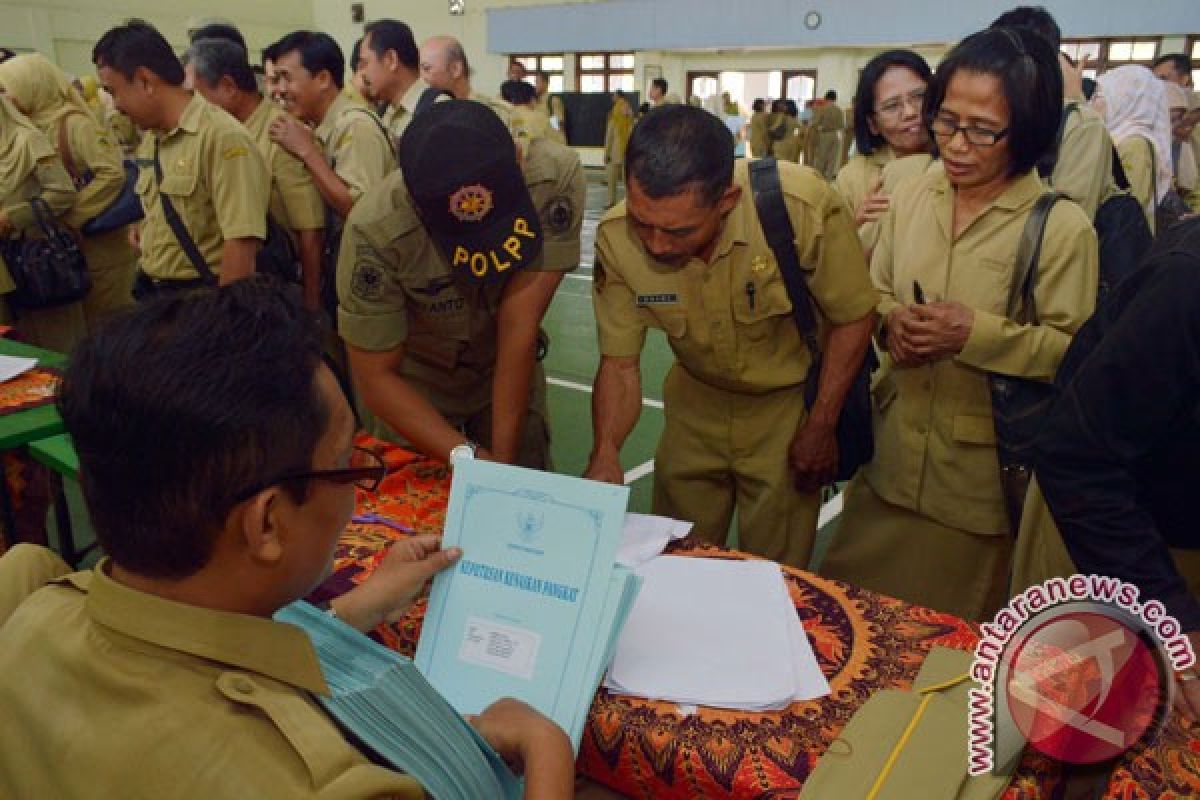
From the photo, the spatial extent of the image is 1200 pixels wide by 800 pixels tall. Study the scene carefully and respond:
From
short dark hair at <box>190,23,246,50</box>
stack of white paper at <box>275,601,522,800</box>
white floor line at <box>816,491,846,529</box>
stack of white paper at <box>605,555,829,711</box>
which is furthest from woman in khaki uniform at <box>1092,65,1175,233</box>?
short dark hair at <box>190,23,246,50</box>

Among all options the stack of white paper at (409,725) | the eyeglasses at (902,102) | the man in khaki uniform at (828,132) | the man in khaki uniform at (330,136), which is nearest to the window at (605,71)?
the man in khaki uniform at (828,132)

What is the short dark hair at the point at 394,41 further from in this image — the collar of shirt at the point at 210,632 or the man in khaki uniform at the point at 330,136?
the collar of shirt at the point at 210,632

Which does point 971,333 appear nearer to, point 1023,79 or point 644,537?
point 1023,79

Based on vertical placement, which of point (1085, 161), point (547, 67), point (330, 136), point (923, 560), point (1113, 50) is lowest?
point (923, 560)

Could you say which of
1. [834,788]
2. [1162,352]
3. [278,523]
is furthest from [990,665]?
[278,523]

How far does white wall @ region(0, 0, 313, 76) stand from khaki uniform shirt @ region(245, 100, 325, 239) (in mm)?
15564

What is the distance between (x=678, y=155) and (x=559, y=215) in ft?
1.63

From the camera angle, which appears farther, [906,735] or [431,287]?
[431,287]

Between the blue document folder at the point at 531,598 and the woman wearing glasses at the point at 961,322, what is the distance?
90 centimetres

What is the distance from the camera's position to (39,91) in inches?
160

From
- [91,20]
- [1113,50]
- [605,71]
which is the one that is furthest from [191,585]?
[91,20]

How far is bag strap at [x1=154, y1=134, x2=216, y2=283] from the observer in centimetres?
296

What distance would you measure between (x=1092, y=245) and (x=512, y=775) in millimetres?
1455

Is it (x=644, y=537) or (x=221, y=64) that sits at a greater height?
(x=221, y=64)
